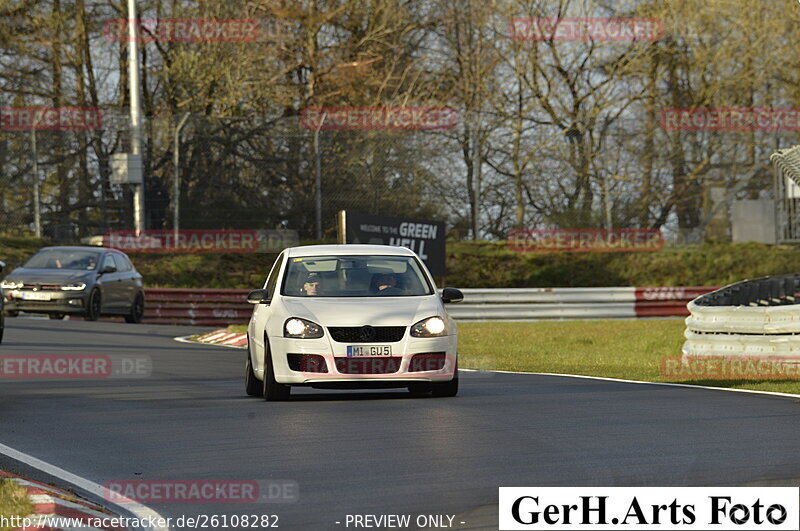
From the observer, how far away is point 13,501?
8.12 m

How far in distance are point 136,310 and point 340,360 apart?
1754 centimetres

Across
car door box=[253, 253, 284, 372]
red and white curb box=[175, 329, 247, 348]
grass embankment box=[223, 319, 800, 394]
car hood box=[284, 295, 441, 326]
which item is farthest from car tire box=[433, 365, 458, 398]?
red and white curb box=[175, 329, 247, 348]

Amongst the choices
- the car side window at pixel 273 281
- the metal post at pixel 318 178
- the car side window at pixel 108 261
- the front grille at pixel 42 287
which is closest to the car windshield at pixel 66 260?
the car side window at pixel 108 261

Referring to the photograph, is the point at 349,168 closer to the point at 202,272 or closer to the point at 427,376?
the point at 202,272

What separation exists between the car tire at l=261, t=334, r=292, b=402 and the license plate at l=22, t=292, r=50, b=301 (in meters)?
14.5

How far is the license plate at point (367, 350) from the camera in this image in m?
14.2

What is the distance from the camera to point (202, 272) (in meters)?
36.1

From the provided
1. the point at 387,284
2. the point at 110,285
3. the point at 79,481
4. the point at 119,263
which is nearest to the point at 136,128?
the point at 119,263

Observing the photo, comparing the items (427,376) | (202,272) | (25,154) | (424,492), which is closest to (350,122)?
(202,272)

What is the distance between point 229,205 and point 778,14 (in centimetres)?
1541

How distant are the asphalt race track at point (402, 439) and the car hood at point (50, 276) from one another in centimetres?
1101

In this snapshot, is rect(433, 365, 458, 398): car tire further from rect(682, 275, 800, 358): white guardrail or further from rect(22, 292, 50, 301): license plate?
rect(22, 292, 50, 301): license plate

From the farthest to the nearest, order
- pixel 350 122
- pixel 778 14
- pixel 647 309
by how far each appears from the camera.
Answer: pixel 778 14, pixel 350 122, pixel 647 309

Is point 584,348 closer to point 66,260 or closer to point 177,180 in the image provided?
point 66,260
